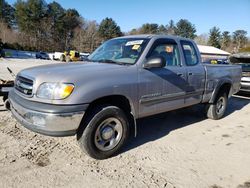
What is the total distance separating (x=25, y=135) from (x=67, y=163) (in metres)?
1.34

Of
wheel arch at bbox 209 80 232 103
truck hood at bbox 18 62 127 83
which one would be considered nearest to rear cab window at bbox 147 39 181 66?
truck hood at bbox 18 62 127 83

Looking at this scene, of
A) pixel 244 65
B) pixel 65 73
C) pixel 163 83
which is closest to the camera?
pixel 65 73

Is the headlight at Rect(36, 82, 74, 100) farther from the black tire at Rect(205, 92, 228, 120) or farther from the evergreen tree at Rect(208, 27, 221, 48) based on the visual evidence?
the evergreen tree at Rect(208, 27, 221, 48)

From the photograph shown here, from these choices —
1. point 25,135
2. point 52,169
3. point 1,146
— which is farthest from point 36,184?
point 25,135

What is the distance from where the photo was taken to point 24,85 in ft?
11.7

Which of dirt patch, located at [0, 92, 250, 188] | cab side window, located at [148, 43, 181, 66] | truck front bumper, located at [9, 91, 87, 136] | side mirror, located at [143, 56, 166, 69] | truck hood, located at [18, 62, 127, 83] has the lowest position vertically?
dirt patch, located at [0, 92, 250, 188]

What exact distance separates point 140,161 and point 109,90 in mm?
1242

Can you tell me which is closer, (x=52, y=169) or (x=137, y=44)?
(x=52, y=169)

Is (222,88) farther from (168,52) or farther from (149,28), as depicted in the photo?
(149,28)

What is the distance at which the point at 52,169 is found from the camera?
335 cm

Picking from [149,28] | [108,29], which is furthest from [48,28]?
[149,28]

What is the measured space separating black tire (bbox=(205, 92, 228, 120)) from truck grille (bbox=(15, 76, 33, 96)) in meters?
4.47

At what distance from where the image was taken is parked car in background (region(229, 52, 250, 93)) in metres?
9.35

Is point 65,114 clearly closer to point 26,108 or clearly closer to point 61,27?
point 26,108
